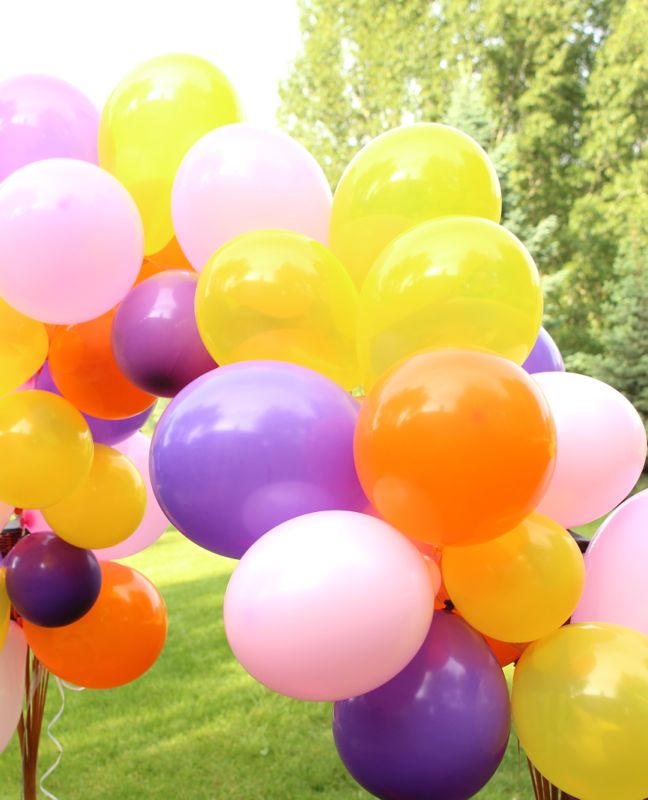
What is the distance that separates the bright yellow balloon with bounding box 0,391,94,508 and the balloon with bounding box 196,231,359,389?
58cm

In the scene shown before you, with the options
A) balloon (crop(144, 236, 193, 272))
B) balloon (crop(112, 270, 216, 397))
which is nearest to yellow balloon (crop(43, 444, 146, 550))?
balloon (crop(112, 270, 216, 397))

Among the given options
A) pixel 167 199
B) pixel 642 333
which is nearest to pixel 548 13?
pixel 642 333

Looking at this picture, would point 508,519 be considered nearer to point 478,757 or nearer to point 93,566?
point 478,757

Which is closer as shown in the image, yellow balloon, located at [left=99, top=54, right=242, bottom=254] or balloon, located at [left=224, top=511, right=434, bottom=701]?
balloon, located at [left=224, top=511, right=434, bottom=701]

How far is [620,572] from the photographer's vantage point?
5.28ft

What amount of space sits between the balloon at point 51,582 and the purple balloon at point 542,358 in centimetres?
128

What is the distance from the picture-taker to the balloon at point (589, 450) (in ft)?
5.16

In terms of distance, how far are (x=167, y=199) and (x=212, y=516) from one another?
84 cm

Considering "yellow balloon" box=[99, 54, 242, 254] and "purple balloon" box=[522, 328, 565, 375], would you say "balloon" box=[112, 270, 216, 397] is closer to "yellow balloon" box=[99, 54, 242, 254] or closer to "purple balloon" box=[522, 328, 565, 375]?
"yellow balloon" box=[99, 54, 242, 254]

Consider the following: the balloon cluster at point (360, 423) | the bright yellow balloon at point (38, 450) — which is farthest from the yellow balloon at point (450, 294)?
the bright yellow balloon at point (38, 450)

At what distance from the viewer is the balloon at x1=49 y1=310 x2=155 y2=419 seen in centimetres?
201

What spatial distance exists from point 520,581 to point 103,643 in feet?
4.44

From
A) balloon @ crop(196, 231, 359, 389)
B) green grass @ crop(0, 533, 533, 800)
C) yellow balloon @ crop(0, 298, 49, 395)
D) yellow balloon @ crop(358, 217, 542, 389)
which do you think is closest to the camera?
yellow balloon @ crop(358, 217, 542, 389)

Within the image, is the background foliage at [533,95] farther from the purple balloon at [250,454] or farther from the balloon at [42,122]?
the purple balloon at [250,454]
